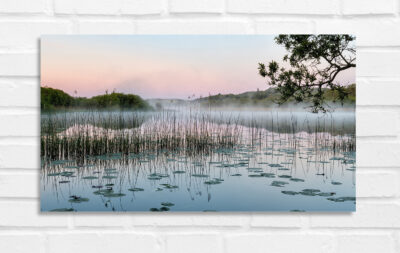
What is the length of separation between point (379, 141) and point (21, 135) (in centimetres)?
189

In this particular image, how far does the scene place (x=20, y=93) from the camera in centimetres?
206
